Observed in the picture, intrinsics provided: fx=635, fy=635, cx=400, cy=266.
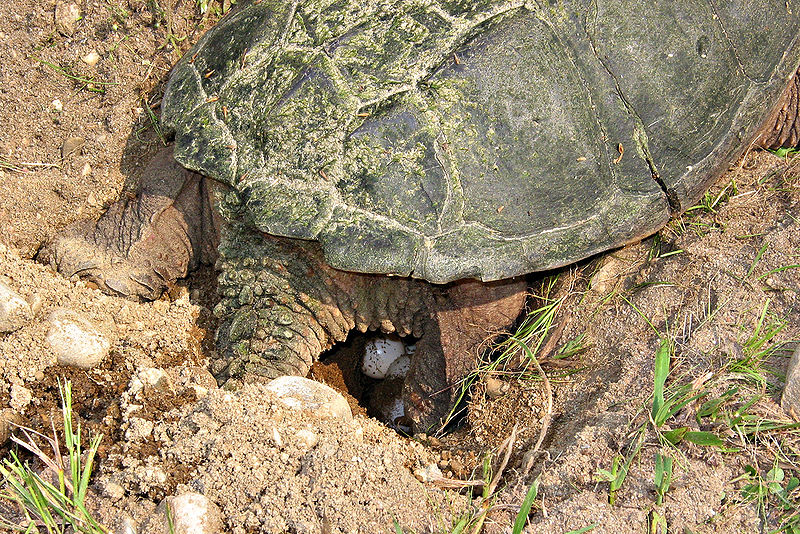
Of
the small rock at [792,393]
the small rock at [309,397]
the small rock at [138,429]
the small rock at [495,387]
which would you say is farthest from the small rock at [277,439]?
the small rock at [792,393]

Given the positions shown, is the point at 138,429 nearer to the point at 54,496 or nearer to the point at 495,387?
the point at 54,496

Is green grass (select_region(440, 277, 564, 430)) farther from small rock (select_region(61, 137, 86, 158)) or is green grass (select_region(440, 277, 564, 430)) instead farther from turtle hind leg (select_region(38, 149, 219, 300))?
small rock (select_region(61, 137, 86, 158))

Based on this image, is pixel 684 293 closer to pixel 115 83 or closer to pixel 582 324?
pixel 582 324

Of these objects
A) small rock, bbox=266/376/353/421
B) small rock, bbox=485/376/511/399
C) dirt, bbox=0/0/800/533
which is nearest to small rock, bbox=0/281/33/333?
dirt, bbox=0/0/800/533

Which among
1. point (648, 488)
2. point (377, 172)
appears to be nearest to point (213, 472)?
point (377, 172)

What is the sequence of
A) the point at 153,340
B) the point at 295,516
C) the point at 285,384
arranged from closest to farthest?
the point at 295,516, the point at 285,384, the point at 153,340
